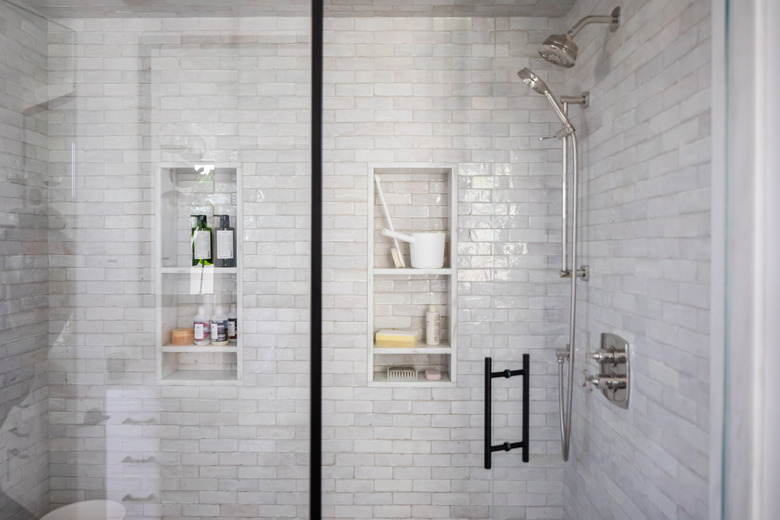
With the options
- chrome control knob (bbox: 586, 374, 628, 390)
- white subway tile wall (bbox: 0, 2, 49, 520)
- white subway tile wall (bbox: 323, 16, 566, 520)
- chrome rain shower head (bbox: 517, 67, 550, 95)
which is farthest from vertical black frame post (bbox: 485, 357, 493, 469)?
white subway tile wall (bbox: 0, 2, 49, 520)

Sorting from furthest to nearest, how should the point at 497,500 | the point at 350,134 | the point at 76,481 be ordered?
1. the point at 350,134
2. the point at 497,500
3. the point at 76,481

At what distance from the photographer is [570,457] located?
35.9 inches

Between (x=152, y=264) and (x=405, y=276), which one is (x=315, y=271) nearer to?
(x=152, y=264)

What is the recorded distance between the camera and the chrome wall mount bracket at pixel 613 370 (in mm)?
763

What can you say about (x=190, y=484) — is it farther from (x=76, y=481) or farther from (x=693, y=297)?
(x=693, y=297)

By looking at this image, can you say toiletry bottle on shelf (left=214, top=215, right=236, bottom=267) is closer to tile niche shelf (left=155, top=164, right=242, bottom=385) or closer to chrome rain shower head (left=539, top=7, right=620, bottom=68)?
tile niche shelf (left=155, top=164, right=242, bottom=385)

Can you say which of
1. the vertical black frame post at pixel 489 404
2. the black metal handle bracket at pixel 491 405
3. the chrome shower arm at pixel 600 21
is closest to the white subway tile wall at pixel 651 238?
the chrome shower arm at pixel 600 21

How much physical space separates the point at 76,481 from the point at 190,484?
14 centimetres

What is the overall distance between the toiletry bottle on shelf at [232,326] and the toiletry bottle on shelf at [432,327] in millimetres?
1212

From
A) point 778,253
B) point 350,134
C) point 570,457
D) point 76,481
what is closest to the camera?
point 76,481

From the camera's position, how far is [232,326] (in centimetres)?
58

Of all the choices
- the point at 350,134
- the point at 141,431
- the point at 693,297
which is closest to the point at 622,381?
the point at 693,297

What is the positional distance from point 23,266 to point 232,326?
0.25 metres

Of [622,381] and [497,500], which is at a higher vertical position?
[622,381]
